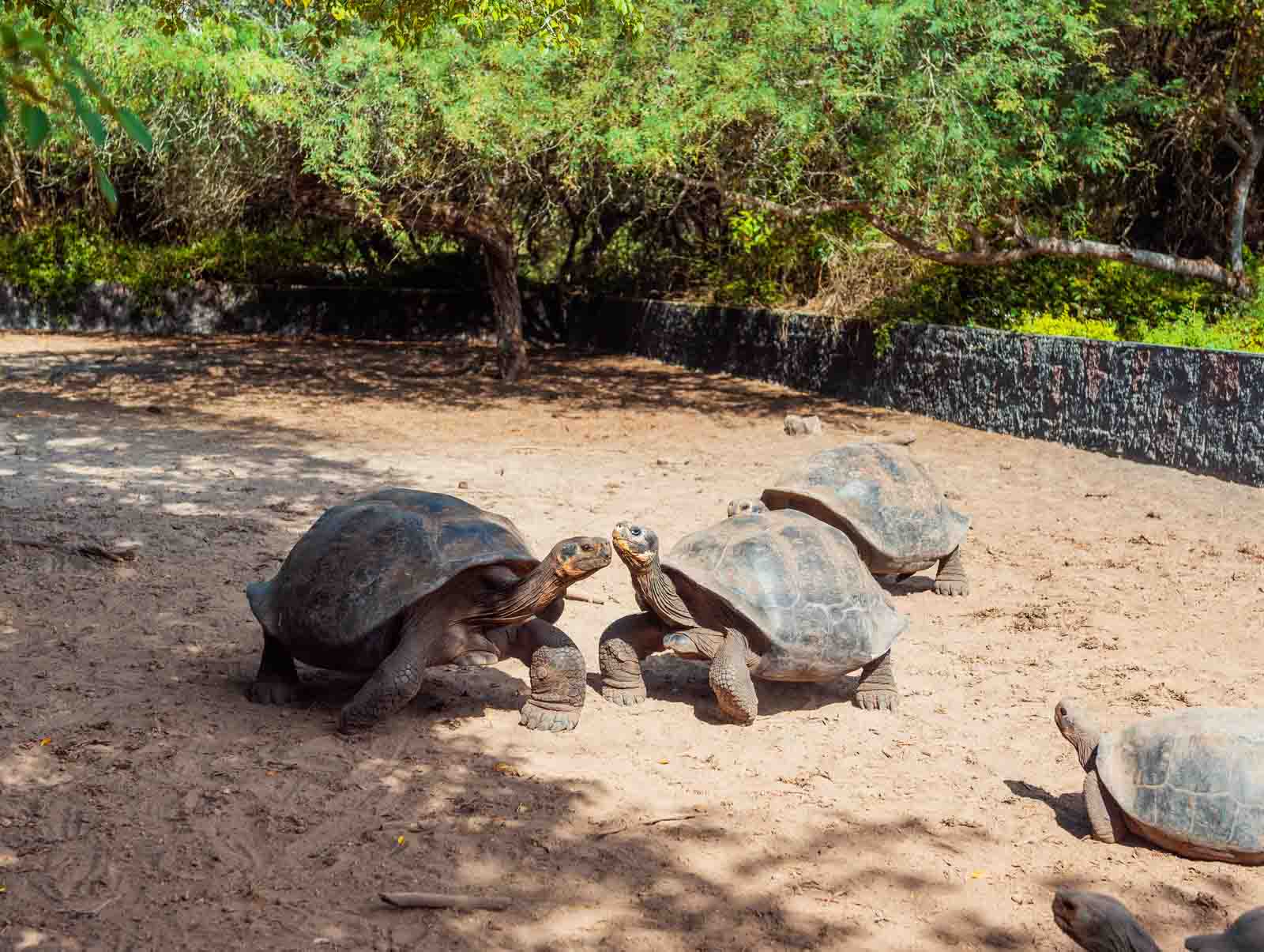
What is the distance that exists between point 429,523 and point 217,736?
1045 millimetres

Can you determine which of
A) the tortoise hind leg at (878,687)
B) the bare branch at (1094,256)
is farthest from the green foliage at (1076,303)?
the tortoise hind leg at (878,687)

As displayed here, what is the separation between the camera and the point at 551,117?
12.6 meters

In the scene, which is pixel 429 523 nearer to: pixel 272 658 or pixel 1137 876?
pixel 272 658

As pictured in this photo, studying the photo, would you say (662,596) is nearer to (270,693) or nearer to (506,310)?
(270,693)

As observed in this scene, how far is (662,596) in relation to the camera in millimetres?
4973

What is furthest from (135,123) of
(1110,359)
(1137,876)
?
(1110,359)

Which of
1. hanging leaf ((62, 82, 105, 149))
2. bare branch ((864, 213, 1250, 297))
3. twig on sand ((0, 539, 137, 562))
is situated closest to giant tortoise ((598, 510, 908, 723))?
twig on sand ((0, 539, 137, 562))

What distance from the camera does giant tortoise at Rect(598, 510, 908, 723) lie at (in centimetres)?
486

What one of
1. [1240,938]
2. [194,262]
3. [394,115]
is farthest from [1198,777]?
[194,262]

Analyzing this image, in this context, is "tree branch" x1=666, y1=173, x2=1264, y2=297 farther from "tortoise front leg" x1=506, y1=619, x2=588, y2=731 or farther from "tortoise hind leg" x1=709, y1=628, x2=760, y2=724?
"tortoise front leg" x1=506, y1=619, x2=588, y2=731

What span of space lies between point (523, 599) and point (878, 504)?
252cm

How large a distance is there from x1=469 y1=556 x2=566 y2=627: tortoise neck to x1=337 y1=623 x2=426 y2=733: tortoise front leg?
0.25 metres

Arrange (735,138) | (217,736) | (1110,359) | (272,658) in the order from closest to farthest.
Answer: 1. (217,736)
2. (272,658)
3. (1110,359)
4. (735,138)

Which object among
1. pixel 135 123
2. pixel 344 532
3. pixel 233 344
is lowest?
pixel 233 344
